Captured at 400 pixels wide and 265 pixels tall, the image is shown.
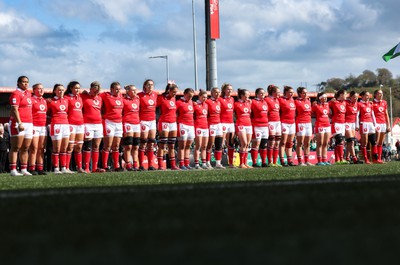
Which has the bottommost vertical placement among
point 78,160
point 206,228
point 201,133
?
point 206,228

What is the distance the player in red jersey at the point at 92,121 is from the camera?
15094 millimetres

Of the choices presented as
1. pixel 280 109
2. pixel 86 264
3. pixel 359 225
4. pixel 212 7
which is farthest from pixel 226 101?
pixel 212 7

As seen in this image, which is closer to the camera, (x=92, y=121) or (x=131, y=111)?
(x=92, y=121)

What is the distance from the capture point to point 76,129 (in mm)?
14867

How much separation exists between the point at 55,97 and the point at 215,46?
23232mm

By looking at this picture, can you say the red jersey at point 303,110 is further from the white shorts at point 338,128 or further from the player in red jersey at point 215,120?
the player in red jersey at point 215,120

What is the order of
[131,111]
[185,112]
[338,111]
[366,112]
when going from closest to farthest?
1. [131,111]
2. [185,112]
3. [338,111]
4. [366,112]

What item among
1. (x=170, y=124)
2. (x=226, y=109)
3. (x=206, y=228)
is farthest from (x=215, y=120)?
(x=206, y=228)

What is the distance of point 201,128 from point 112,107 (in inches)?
93.3

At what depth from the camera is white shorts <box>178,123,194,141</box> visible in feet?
53.5

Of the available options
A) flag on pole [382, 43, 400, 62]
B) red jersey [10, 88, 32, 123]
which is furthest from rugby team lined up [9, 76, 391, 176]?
flag on pole [382, 43, 400, 62]

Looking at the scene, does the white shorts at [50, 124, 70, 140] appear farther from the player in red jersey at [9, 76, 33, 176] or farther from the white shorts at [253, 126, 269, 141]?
the white shorts at [253, 126, 269, 141]

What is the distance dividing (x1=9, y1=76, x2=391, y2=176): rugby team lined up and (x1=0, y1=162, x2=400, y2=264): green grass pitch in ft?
28.3

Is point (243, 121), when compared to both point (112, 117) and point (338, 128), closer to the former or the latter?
point (338, 128)
